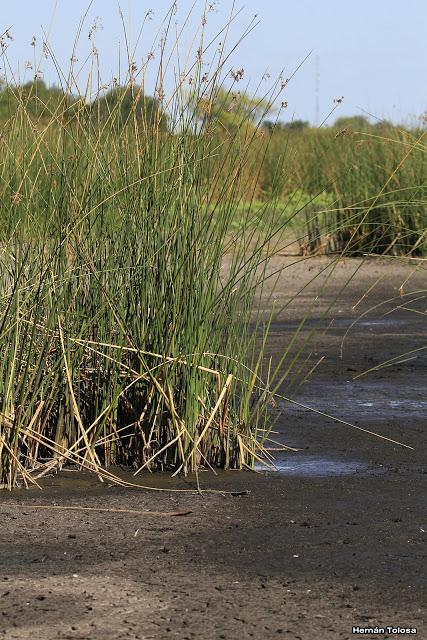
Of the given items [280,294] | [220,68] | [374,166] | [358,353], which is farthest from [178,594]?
[374,166]

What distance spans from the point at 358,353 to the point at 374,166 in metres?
6.22

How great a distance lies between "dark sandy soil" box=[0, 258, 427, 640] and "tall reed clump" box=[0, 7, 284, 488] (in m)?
0.18

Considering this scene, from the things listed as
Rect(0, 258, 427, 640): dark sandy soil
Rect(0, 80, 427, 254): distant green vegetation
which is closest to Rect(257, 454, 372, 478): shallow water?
Rect(0, 258, 427, 640): dark sandy soil

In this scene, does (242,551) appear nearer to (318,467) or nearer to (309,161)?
(318,467)

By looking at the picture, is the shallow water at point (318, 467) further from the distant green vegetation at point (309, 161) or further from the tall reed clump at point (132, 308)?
the distant green vegetation at point (309, 161)

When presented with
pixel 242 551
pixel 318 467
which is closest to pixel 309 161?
pixel 318 467

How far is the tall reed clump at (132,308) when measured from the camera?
396 cm

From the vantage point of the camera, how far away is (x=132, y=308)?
159 inches

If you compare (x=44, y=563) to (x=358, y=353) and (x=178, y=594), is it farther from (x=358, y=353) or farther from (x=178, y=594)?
(x=358, y=353)

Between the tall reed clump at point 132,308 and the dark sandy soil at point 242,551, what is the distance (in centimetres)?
18

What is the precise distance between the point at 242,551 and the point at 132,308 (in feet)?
3.71

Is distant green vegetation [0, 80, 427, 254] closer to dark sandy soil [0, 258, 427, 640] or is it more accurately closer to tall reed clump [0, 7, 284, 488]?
tall reed clump [0, 7, 284, 488]

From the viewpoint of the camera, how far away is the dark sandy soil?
2.68 m

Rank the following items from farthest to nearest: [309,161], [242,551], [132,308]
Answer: [309,161] < [132,308] < [242,551]
